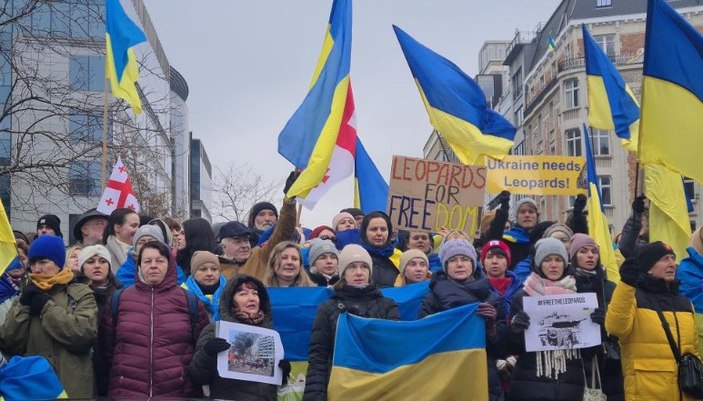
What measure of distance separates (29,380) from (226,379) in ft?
3.94

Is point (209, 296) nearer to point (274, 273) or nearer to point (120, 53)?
point (274, 273)

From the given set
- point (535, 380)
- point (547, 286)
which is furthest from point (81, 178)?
point (535, 380)

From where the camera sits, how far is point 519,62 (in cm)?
7325

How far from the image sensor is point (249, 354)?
6.26 meters

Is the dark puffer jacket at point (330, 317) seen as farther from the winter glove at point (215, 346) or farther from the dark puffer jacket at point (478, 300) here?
the winter glove at point (215, 346)

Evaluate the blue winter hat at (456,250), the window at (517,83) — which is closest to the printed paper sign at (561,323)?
the blue winter hat at (456,250)

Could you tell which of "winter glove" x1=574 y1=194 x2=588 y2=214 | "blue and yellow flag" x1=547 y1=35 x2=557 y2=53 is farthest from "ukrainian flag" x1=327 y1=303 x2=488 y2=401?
"blue and yellow flag" x1=547 y1=35 x2=557 y2=53

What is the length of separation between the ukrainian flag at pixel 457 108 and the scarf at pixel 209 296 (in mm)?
4214

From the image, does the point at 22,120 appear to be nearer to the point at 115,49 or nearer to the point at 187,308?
the point at 115,49

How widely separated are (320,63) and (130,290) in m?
4.13

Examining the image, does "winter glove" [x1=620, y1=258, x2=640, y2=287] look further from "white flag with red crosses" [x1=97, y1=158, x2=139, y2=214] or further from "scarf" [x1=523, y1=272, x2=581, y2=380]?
"white flag with red crosses" [x1=97, y1=158, x2=139, y2=214]

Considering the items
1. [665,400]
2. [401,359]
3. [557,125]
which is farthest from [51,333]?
[557,125]

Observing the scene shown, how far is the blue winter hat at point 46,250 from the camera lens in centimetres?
648

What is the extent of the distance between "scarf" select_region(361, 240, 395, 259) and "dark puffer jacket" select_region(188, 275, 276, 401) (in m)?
1.71
